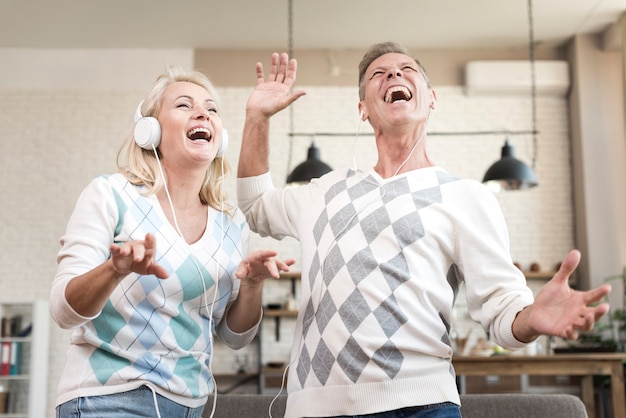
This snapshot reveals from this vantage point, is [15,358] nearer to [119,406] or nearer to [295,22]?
[295,22]

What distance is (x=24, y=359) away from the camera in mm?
7168

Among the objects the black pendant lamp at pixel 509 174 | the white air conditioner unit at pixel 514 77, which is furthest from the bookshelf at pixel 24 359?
the white air conditioner unit at pixel 514 77

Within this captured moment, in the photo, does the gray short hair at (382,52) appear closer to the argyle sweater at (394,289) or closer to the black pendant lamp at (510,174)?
the argyle sweater at (394,289)

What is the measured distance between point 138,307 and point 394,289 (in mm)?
599

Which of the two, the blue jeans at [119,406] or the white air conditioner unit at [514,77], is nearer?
A: the blue jeans at [119,406]

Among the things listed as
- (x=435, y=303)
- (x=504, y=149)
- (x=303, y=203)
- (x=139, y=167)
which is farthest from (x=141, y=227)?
(x=504, y=149)

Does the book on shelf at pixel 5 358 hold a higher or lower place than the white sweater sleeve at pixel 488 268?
lower

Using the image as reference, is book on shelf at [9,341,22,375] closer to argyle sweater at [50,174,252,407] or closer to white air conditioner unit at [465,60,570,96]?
white air conditioner unit at [465,60,570,96]

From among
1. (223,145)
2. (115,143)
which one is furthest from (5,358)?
(223,145)

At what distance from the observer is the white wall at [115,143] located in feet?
24.5

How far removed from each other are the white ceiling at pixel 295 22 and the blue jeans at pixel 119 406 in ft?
18.1

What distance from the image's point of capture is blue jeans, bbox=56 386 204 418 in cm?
161

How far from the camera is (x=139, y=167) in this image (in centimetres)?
190

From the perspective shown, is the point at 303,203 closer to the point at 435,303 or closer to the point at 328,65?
the point at 435,303
